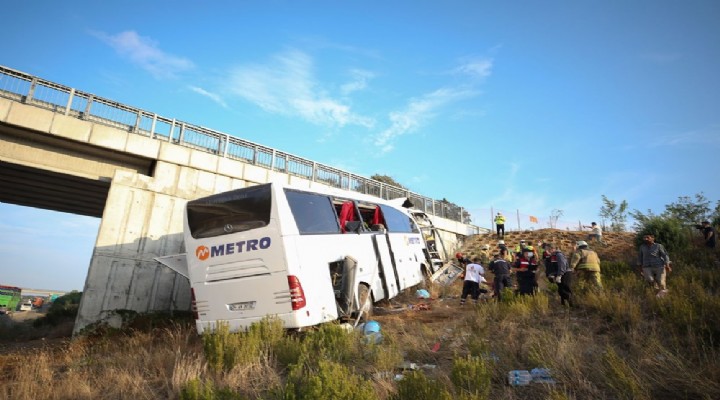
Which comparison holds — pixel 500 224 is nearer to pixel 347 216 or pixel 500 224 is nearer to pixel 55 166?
pixel 347 216

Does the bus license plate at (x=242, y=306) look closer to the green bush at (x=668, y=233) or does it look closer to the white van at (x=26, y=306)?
the green bush at (x=668, y=233)

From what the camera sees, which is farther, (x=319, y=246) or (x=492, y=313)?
(x=492, y=313)

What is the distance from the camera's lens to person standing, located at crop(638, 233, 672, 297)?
934 cm

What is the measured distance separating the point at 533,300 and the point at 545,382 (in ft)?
15.6

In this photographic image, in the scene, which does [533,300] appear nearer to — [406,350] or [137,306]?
[406,350]

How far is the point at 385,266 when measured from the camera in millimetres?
10031

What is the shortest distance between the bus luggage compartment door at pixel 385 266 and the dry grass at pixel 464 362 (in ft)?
Result: 5.25

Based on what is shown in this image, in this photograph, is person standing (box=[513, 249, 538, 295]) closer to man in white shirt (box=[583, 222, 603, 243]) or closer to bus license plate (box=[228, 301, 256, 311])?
bus license plate (box=[228, 301, 256, 311])

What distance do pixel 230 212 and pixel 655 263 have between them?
9.97 metres

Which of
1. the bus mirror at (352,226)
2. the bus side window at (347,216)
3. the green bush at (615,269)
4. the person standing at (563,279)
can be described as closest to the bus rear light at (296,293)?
the bus side window at (347,216)

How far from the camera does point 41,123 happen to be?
12086mm

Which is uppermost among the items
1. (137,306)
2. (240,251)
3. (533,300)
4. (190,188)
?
(190,188)

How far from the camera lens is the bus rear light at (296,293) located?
6.79 m

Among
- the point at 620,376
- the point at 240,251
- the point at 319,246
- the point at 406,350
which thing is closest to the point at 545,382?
the point at 620,376
